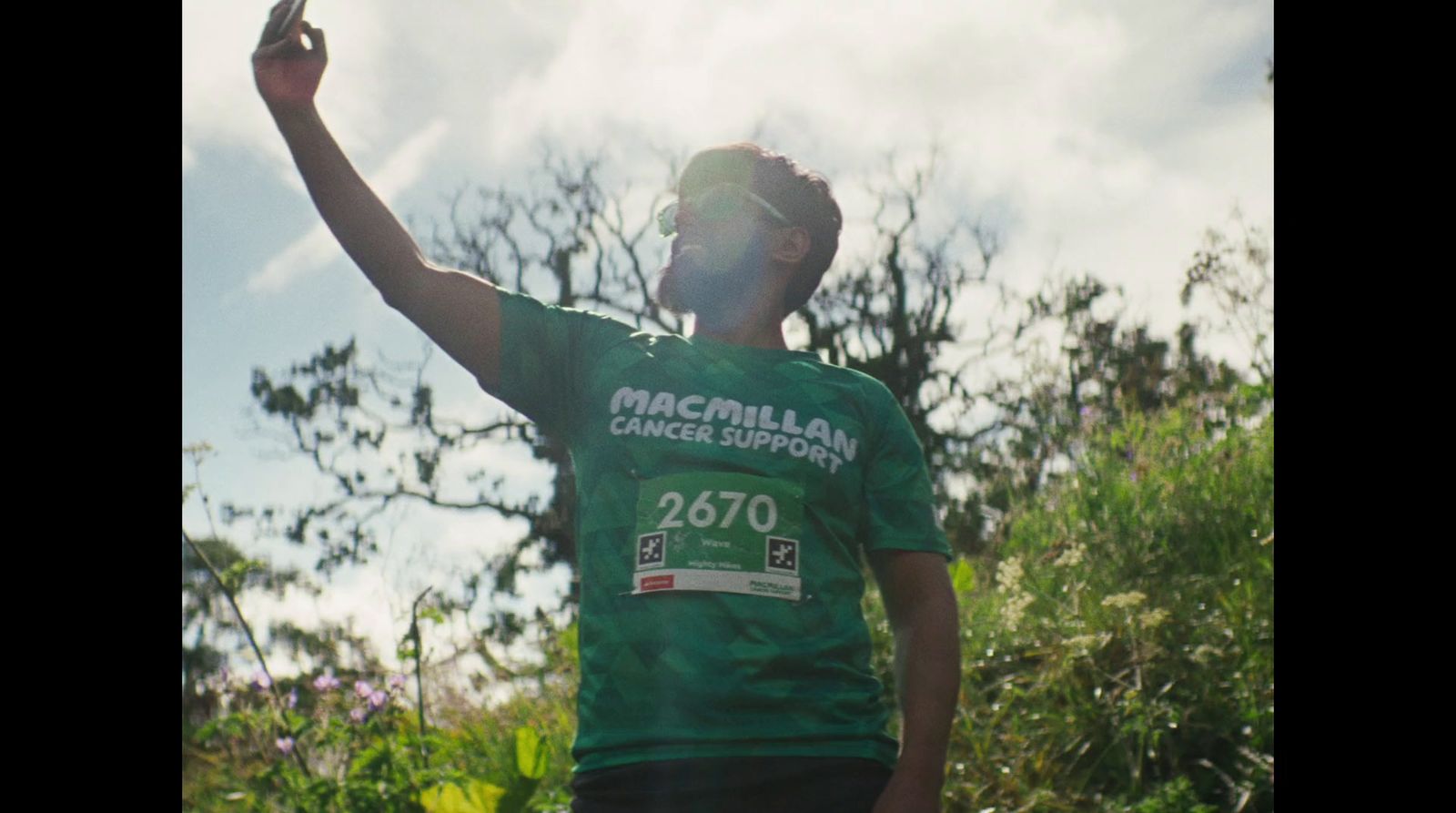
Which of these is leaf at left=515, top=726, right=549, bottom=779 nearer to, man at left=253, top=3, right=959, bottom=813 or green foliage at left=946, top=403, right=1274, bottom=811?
green foliage at left=946, top=403, right=1274, bottom=811

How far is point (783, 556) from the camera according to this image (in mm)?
1905

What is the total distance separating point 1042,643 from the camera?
4.46 metres

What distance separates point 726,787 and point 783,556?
356 mm

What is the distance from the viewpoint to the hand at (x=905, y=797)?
1.89m

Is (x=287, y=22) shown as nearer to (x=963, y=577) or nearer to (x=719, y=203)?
(x=719, y=203)

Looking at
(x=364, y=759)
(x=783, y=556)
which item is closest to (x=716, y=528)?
(x=783, y=556)

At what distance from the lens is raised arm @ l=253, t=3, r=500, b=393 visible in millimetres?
1916

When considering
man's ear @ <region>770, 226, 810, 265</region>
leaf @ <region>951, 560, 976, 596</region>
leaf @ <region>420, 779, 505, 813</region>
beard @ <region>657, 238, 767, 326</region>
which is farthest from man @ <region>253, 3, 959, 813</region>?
leaf @ <region>951, 560, 976, 596</region>

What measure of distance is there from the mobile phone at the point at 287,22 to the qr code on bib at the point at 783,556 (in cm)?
111
